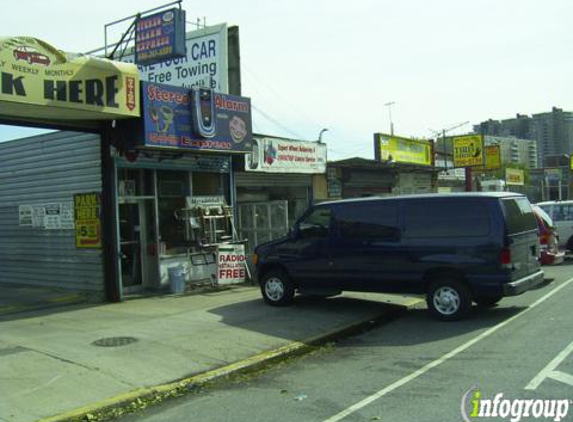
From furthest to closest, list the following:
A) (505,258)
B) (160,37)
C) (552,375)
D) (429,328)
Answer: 1. (160,37)
2. (429,328)
3. (505,258)
4. (552,375)

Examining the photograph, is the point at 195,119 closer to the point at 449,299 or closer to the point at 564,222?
the point at 449,299

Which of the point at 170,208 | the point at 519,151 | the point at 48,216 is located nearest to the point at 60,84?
the point at 170,208

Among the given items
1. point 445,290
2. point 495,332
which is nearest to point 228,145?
point 445,290

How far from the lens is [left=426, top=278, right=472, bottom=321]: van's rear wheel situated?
980 cm

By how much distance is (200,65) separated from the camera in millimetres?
17812

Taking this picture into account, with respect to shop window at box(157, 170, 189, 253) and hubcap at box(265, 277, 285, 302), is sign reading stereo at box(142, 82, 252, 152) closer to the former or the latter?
shop window at box(157, 170, 189, 253)

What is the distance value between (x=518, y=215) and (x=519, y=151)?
Result: 8096cm

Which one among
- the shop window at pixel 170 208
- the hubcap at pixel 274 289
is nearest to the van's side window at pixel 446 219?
the hubcap at pixel 274 289

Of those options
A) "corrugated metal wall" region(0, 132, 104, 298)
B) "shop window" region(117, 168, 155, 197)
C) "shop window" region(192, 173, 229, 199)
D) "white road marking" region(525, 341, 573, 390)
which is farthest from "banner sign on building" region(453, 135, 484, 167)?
"white road marking" region(525, 341, 573, 390)

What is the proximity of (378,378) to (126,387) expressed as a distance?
2.78 meters

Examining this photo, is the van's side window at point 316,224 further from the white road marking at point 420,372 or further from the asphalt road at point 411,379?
the white road marking at point 420,372

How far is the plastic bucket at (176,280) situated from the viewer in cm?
1366

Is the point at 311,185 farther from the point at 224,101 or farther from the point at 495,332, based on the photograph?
the point at 495,332

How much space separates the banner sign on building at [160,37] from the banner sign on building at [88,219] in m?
5.55
